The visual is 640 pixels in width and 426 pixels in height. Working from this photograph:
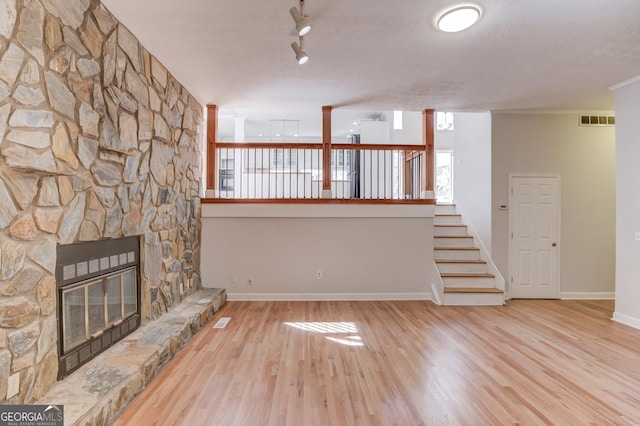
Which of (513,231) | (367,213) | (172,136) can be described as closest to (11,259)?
(172,136)

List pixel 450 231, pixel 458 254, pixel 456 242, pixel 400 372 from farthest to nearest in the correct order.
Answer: pixel 450 231
pixel 456 242
pixel 458 254
pixel 400 372

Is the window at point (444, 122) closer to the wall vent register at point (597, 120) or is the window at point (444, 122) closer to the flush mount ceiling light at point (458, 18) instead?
the wall vent register at point (597, 120)

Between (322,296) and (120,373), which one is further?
(322,296)

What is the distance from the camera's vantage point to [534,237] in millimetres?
5000

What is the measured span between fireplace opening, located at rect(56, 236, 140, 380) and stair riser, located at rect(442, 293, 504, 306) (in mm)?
4083

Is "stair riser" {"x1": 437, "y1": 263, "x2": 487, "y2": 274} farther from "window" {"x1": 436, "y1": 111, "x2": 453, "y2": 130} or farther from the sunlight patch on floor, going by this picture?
"window" {"x1": 436, "y1": 111, "x2": 453, "y2": 130}

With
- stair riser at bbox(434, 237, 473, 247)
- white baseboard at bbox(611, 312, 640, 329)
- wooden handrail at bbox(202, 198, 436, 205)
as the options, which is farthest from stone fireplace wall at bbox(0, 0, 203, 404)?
white baseboard at bbox(611, 312, 640, 329)

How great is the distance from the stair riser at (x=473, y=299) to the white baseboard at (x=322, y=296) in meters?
0.32

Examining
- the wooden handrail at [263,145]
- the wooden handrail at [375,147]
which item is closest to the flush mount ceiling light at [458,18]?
the wooden handrail at [375,147]

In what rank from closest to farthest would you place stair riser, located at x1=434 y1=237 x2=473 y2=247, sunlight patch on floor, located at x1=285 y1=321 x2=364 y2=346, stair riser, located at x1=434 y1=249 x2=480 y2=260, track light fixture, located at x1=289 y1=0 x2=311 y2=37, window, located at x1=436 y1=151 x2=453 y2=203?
track light fixture, located at x1=289 y1=0 x2=311 y2=37, sunlight patch on floor, located at x1=285 y1=321 x2=364 y2=346, stair riser, located at x1=434 y1=249 x2=480 y2=260, stair riser, located at x1=434 y1=237 x2=473 y2=247, window, located at x1=436 y1=151 x2=453 y2=203

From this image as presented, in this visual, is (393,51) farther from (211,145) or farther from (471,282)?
(471,282)

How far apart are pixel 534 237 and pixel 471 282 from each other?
1291mm

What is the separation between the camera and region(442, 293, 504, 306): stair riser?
4648 millimetres
